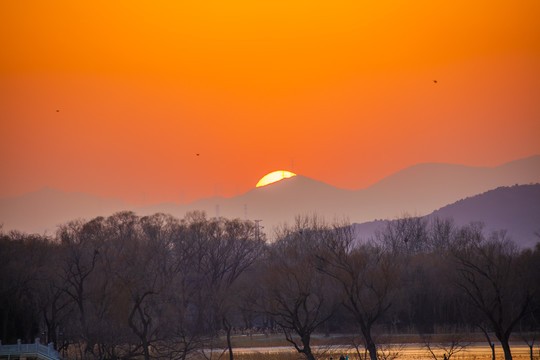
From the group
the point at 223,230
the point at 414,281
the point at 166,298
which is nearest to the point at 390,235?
the point at 223,230

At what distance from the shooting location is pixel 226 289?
3100 inches

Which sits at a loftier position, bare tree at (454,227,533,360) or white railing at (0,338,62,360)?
bare tree at (454,227,533,360)

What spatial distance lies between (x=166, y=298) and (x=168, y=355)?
13458 millimetres

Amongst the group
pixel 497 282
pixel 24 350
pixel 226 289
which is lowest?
pixel 24 350

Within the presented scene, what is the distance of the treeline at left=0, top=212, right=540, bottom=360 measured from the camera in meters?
52.6

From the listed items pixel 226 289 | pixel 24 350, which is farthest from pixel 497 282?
pixel 226 289

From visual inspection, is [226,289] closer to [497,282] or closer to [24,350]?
[24,350]

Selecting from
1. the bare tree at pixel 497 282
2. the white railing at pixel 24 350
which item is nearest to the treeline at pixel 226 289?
the bare tree at pixel 497 282

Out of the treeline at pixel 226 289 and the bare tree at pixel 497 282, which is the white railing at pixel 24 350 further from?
the bare tree at pixel 497 282

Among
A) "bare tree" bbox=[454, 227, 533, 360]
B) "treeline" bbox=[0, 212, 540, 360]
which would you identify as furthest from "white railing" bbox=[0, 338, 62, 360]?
"bare tree" bbox=[454, 227, 533, 360]

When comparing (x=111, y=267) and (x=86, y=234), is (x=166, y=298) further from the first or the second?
(x=86, y=234)

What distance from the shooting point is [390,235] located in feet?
424

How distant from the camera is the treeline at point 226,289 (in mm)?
52625

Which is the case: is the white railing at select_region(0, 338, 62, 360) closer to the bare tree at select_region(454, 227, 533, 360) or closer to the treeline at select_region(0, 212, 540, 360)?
the treeline at select_region(0, 212, 540, 360)
